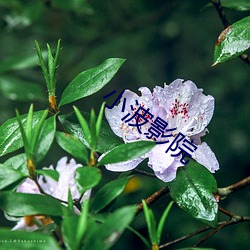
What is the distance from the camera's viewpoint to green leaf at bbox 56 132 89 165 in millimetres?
955

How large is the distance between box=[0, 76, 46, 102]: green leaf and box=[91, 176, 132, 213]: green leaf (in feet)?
3.70

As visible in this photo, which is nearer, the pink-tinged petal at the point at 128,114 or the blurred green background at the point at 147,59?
the pink-tinged petal at the point at 128,114

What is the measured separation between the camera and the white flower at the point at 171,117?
1.11 metres

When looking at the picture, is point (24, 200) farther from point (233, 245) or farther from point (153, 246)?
point (233, 245)

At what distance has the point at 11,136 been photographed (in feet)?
3.64

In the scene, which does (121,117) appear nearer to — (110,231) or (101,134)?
(101,134)

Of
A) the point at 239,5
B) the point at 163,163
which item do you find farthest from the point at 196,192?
the point at 239,5

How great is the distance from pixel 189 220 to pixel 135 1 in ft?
2.80

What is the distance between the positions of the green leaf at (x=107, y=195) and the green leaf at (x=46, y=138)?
4.0 inches

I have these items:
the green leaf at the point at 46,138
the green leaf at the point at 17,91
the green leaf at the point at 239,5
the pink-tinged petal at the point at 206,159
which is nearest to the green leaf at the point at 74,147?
the green leaf at the point at 46,138

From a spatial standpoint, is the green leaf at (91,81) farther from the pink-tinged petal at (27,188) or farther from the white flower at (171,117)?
the pink-tinged petal at (27,188)

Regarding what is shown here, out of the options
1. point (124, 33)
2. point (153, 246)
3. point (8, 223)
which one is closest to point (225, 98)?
point (124, 33)

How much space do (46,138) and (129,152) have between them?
0.14 meters

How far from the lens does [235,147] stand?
9.05 ft
